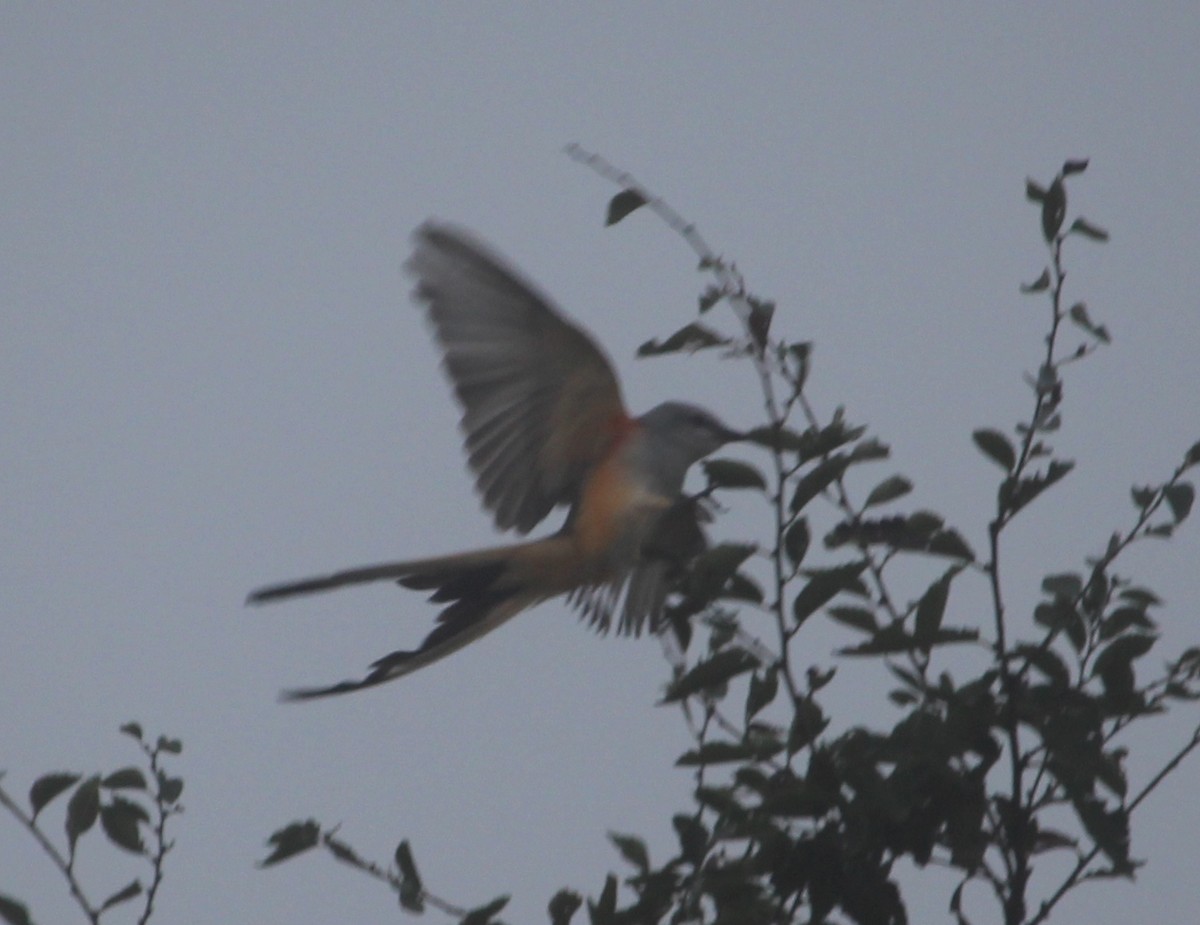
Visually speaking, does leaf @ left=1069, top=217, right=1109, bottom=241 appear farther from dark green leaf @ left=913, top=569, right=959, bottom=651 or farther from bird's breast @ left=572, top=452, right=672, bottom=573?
bird's breast @ left=572, top=452, right=672, bottom=573

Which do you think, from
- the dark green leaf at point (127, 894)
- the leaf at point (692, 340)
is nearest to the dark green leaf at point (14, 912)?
the dark green leaf at point (127, 894)

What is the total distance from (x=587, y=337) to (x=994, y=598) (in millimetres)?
2019

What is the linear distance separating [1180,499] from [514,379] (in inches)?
84.3

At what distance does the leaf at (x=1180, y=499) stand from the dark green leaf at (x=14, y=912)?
246 cm

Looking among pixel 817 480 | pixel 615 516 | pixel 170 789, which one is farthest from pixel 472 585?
pixel 817 480

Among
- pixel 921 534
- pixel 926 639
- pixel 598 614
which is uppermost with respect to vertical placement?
pixel 598 614

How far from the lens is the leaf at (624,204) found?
316cm

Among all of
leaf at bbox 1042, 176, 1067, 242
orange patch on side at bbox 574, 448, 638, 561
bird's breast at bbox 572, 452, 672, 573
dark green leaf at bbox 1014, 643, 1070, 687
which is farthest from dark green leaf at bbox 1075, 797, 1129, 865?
orange patch on side at bbox 574, 448, 638, 561

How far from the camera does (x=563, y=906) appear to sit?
296 cm

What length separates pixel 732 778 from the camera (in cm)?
296

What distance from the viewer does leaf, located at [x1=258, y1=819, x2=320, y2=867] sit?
3.18m

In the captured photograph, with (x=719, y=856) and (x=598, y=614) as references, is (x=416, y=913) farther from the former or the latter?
(x=598, y=614)

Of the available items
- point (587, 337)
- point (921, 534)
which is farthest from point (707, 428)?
point (921, 534)

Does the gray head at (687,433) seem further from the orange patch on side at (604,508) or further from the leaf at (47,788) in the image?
the leaf at (47,788)
